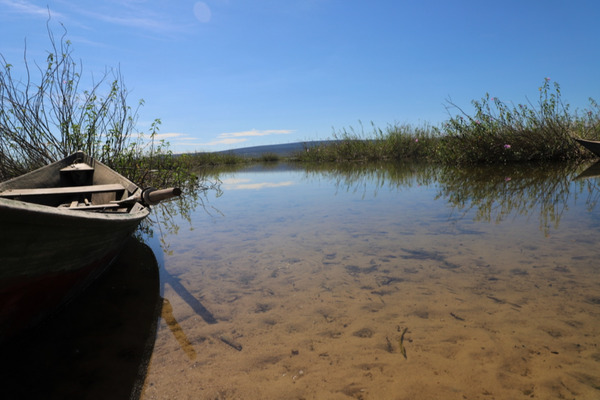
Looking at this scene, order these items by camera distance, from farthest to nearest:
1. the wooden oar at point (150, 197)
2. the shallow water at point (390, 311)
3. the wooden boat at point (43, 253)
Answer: the wooden oar at point (150, 197) < the shallow water at point (390, 311) < the wooden boat at point (43, 253)

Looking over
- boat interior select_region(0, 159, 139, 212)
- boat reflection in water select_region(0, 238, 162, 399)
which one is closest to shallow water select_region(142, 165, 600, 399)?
boat reflection in water select_region(0, 238, 162, 399)

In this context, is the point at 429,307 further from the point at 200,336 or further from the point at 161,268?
the point at 161,268

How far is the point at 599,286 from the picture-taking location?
6.31 ft

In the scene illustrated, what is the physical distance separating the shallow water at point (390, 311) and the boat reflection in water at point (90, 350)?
0.10 metres

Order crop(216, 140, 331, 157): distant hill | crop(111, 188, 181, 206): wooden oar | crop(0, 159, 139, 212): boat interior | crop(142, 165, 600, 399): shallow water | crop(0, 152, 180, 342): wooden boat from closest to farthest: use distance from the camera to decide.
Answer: crop(0, 152, 180, 342): wooden boat → crop(142, 165, 600, 399): shallow water → crop(111, 188, 181, 206): wooden oar → crop(0, 159, 139, 212): boat interior → crop(216, 140, 331, 157): distant hill

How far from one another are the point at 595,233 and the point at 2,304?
4120mm

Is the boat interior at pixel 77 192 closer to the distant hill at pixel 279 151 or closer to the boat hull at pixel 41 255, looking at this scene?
the boat hull at pixel 41 255

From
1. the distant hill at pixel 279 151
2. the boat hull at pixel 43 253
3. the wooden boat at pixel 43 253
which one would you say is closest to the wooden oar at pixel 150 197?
→ the wooden boat at pixel 43 253

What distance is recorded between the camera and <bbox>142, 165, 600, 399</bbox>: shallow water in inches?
52.9

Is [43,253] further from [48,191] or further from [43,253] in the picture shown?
[48,191]

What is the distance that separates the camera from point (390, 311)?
6.23 ft

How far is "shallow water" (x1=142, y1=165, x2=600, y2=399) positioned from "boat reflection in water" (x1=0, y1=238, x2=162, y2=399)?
0.10 metres

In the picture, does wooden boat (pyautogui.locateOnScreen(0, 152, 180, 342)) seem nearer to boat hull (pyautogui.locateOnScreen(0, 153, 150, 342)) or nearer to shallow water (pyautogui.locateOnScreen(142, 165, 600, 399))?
boat hull (pyautogui.locateOnScreen(0, 153, 150, 342))

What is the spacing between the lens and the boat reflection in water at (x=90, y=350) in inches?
55.8
